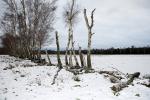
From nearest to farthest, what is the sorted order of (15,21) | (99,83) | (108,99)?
(108,99)
(99,83)
(15,21)

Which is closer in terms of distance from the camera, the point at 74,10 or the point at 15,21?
the point at 74,10

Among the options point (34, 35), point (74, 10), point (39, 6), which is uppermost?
point (39, 6)

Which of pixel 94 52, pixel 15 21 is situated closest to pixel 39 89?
pixel 15 21

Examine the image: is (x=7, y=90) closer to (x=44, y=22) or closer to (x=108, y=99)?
(x=108, y=99)

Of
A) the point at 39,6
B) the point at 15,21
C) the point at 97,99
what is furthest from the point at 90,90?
the point at 15,21

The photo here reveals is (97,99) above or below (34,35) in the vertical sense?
below

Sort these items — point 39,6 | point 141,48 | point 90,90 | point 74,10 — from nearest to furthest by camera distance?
point 90,90
point 74,10
point 39,6
point 141,48

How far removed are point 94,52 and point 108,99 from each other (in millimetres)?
89773

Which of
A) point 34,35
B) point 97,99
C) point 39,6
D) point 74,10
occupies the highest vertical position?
point 39,6

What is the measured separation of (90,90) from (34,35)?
28619 mm

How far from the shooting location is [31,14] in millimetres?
38250

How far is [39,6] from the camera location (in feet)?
124

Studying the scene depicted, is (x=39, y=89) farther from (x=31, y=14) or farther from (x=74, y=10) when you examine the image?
(x=31, y=14)

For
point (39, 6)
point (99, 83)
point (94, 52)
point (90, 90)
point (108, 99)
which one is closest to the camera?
point (108, 99)
